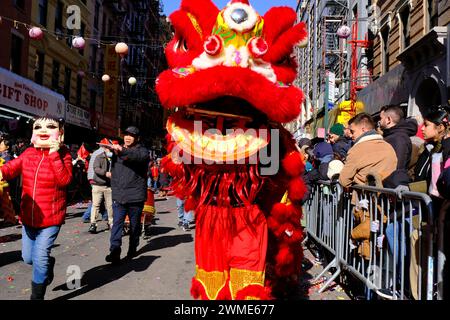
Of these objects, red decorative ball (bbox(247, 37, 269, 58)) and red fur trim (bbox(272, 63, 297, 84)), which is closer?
red decorative ball (bbox(247, 37, 269, 58))

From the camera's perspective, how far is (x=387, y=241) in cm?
343

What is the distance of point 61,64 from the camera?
20.4 metres

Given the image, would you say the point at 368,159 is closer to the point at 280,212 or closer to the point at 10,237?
the point at 280,212

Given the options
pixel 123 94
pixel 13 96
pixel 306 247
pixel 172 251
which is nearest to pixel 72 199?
pixel 13 96

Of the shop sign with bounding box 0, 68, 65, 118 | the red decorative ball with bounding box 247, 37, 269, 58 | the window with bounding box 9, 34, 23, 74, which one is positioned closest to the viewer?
the red decorative ball with bounding box 247, 37, 269, 58

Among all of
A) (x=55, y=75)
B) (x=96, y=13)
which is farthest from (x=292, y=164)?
(x=96, y=13)

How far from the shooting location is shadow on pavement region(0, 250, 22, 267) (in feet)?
18.5

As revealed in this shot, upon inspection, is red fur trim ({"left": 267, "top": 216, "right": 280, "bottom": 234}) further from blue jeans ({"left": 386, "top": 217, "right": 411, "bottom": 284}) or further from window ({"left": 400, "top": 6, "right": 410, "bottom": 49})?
window ({"left": 400, "top": 6, "right": 410, "bottom": 49})

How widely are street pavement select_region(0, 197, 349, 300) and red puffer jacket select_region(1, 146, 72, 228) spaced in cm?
96

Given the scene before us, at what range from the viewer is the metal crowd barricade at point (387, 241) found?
2.83 m

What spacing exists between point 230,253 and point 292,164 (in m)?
0.79

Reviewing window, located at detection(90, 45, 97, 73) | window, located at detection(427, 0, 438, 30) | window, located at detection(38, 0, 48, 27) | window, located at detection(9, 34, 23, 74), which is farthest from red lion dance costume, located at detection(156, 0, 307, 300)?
window, located at detection(90, 45, 97, 73)

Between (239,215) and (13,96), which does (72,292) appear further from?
(13,96)

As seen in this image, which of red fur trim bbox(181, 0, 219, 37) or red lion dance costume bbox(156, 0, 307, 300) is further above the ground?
red fur trim bbox(181, 0, 219, 37)
